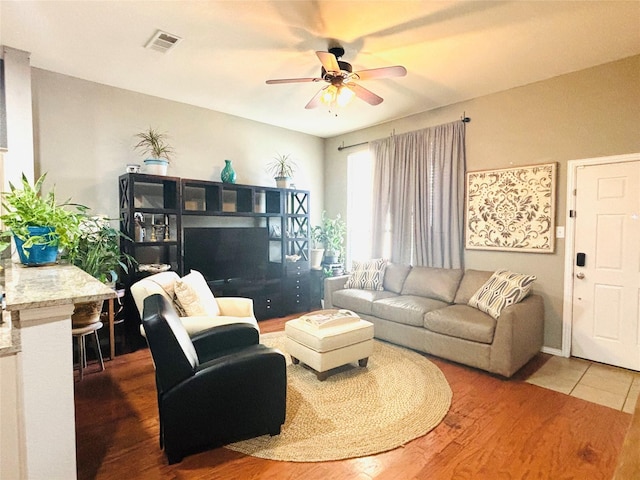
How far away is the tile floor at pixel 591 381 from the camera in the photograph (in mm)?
2672

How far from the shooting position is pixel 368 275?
15.2ft

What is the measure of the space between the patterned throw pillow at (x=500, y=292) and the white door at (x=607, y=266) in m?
0.60

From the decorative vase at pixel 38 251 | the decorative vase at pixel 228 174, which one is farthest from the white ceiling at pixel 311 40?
the decorative vase at pixel 38 251

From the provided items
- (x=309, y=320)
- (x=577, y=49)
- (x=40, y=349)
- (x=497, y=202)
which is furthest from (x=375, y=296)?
(x=40, y=349)

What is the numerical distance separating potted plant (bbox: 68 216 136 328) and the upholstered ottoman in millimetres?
1670

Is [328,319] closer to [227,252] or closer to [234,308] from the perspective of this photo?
[234,308]

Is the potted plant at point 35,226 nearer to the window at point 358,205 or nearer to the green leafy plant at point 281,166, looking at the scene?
the green leafy plant at point 281,166

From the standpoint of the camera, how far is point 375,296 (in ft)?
13.8

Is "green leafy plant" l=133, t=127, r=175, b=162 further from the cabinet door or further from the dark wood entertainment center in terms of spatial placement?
the cabinet door

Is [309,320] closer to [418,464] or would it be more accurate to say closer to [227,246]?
[418,464]

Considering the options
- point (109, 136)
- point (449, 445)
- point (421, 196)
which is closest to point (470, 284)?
point (421, 196)

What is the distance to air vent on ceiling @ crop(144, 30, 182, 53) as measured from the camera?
2.75 metres

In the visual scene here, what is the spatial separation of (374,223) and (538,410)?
318 centimetres

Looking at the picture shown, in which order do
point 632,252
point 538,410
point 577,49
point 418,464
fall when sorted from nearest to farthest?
point 418,464 → point 538,410 → point 577,49 → point 632,252
